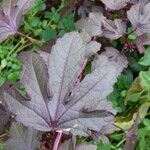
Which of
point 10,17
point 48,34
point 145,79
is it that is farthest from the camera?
point 48,34

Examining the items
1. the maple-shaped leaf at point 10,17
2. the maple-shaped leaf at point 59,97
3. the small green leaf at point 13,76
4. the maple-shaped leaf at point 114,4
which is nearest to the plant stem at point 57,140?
the maple-shaped leaf at point 59,97

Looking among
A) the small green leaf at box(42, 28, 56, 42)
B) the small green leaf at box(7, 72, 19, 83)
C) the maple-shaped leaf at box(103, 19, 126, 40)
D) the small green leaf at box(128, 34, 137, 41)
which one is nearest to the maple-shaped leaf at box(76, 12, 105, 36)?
the maple-shaped leaf at box(103, 19, 126, 40)

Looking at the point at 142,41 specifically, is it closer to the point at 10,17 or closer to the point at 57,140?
the point at 10,17

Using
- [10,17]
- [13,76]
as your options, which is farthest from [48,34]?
[10,17]

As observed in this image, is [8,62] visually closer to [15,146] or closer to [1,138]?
[1,138]

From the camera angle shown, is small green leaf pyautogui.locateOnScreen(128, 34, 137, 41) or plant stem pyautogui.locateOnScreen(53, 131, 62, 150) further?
small green leaf pyautogui.locateOnScreen(128, 34, 137, 41)

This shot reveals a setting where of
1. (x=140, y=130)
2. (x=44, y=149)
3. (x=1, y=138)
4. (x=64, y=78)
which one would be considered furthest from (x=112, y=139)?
(x=64, y=78)

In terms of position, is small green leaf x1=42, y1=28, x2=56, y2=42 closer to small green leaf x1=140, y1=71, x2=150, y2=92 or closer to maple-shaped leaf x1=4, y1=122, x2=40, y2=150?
small green leaf x1=140, y1=71, x2=150, y2=92
